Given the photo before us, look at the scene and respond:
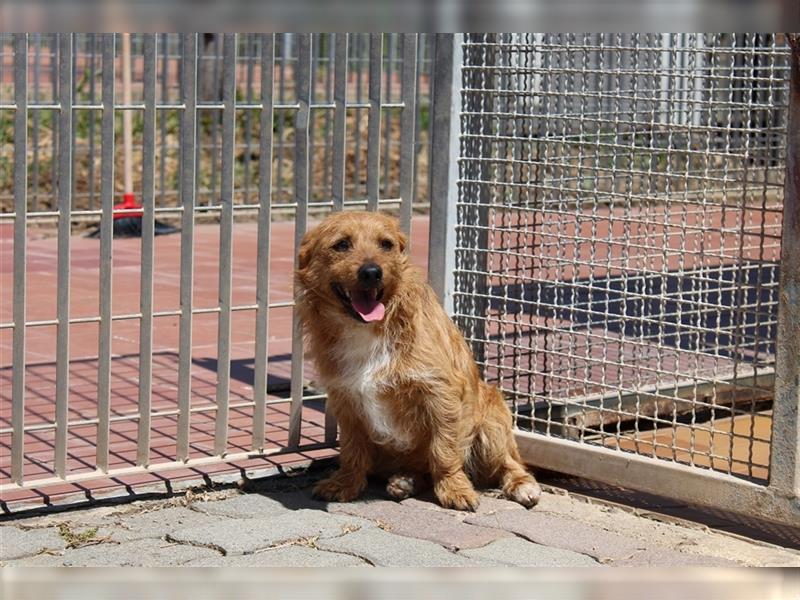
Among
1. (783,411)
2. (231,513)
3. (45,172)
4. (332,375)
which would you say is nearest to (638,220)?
(783,411)

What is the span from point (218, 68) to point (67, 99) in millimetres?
9930

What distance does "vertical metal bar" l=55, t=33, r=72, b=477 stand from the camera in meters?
4.29

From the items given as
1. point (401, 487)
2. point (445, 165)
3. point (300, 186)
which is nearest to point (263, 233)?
point (300, 186)

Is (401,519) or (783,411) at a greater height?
(783,411)

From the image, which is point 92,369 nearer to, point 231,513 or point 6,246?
point 231,513

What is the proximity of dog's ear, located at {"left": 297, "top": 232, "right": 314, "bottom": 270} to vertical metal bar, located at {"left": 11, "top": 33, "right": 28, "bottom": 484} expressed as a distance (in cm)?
99

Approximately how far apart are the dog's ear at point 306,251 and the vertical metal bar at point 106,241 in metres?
0.69

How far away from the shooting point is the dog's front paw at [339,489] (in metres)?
4.82

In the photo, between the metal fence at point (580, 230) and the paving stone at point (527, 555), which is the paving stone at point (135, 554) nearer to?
the paving stone at point (527, 555)

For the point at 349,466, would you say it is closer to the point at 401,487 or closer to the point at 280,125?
the point at 401,487

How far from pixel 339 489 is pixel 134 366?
8.37ft

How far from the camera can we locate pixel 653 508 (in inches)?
194

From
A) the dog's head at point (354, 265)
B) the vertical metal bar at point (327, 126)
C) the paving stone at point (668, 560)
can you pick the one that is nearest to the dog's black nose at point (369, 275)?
the dog's head at point (354, 265)

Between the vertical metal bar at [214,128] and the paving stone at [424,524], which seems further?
the vertical metal bar at [214,128]
